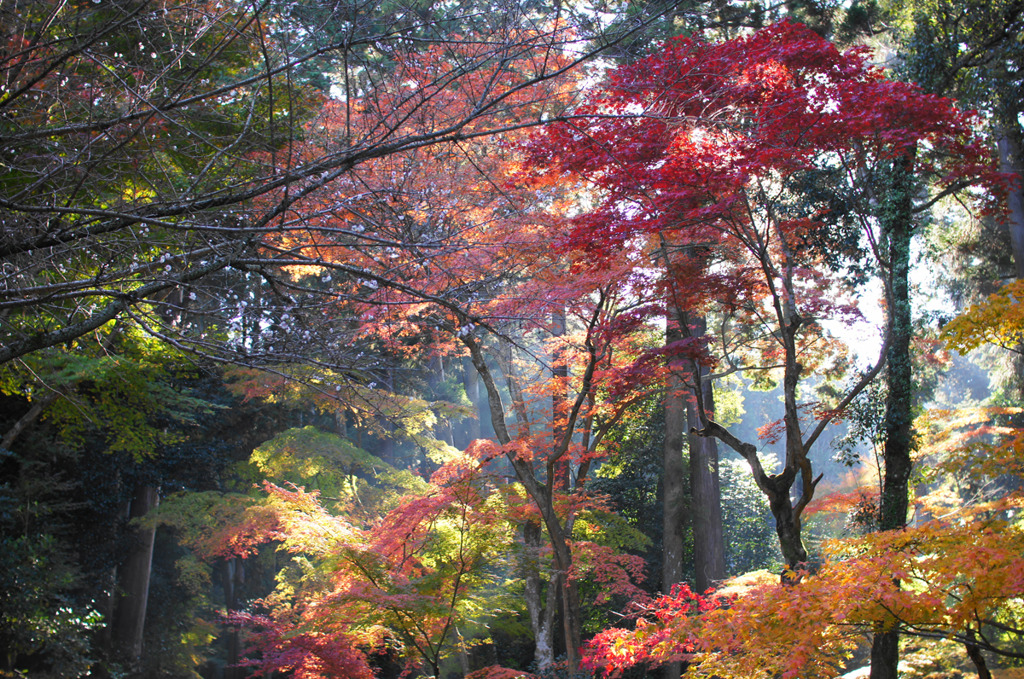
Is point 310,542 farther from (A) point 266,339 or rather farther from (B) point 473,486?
(A) point 266,339

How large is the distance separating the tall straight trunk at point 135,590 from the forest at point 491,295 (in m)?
0.05

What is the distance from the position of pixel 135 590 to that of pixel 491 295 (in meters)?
8.99

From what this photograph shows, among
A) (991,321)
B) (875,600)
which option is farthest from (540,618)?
(991,321)

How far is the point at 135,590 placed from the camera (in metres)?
9.84

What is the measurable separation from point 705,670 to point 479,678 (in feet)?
7.60

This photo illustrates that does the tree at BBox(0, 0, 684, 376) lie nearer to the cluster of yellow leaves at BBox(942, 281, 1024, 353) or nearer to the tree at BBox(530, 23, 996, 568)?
the tree at BBox(530, 23, 996, 568)

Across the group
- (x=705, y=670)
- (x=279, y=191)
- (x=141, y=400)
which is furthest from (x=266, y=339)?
(x=141, y=400)

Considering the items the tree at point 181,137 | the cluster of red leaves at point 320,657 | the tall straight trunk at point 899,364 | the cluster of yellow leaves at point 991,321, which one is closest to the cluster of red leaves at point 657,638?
the cluster of red leaves at point 320,657

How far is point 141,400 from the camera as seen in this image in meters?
7.97

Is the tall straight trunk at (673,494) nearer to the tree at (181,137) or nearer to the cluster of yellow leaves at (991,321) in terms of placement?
the cluster of yellow leaves at (991,321)

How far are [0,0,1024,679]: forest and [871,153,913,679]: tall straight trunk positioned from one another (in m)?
0.04

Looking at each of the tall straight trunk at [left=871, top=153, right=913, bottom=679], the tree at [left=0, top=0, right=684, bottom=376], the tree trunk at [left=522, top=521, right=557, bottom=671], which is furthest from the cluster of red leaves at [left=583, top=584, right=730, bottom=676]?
the tree at [left=0, top=0, right=684, bottom=376]

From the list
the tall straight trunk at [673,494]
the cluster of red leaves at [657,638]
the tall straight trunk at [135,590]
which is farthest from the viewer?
the tall straight trunk at [135,590]

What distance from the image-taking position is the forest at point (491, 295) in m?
3.03
